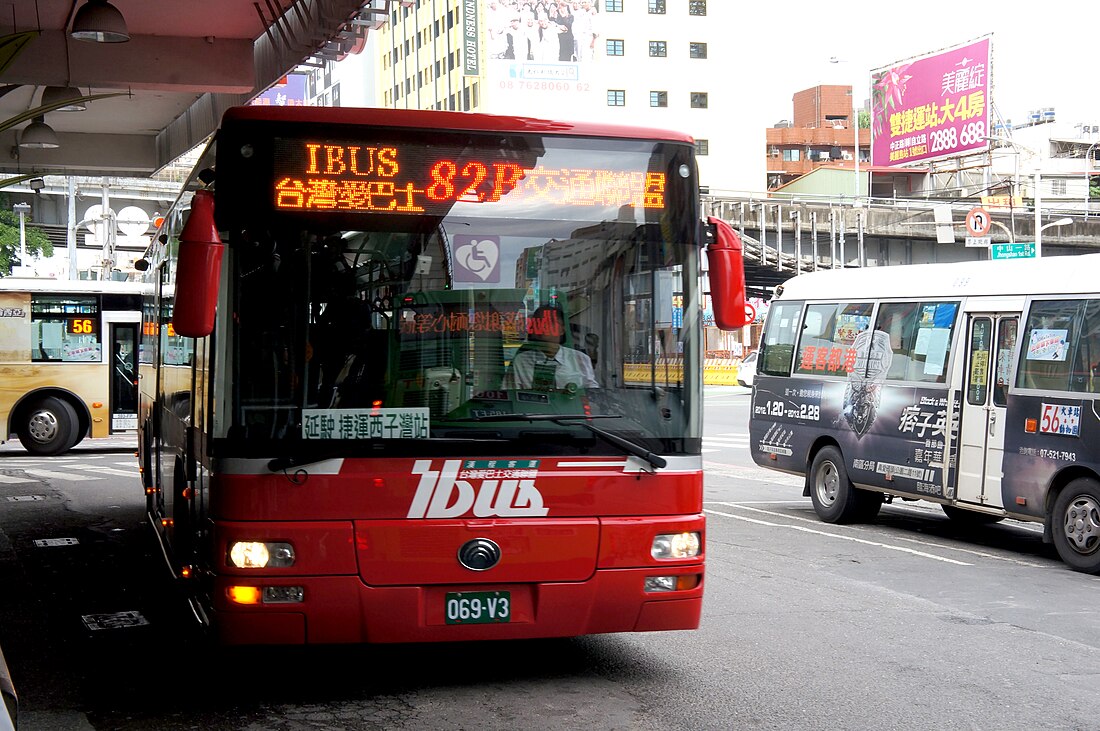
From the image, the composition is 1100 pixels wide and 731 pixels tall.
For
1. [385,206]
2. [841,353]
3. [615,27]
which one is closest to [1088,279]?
[841,353]

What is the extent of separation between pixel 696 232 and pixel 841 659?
2622 millimetres

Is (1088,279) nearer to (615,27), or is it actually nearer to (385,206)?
(385,206)

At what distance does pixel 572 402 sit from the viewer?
614 centimetres

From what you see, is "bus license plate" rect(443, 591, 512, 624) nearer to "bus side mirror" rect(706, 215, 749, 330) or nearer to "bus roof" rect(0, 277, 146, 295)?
"bus side mirror" rect(706, 215, 749, 330)

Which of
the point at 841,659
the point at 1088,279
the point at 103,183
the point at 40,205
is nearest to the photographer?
the point at 841,659

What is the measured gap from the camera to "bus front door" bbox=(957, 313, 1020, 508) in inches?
447

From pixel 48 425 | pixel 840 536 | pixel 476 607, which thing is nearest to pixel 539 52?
pixel 48 425

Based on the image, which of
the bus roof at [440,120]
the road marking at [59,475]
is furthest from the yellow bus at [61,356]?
the bus roof at [440,120]

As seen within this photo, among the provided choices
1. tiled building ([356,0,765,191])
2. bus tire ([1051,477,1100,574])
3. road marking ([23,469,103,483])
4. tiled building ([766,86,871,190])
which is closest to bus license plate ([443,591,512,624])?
bus tire ([1051,477,1100,574])

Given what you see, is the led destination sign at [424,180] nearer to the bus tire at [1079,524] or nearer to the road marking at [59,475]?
the bus tire at [1079,524]

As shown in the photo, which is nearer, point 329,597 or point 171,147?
point 329,597

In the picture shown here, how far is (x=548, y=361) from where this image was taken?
20.0 feet

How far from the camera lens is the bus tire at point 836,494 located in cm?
1327

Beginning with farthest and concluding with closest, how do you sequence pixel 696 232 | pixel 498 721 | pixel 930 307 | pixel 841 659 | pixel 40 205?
pixel 40 205, pixel 930 307, pixel 841 659, pixel 696 232, pixel 498 721
